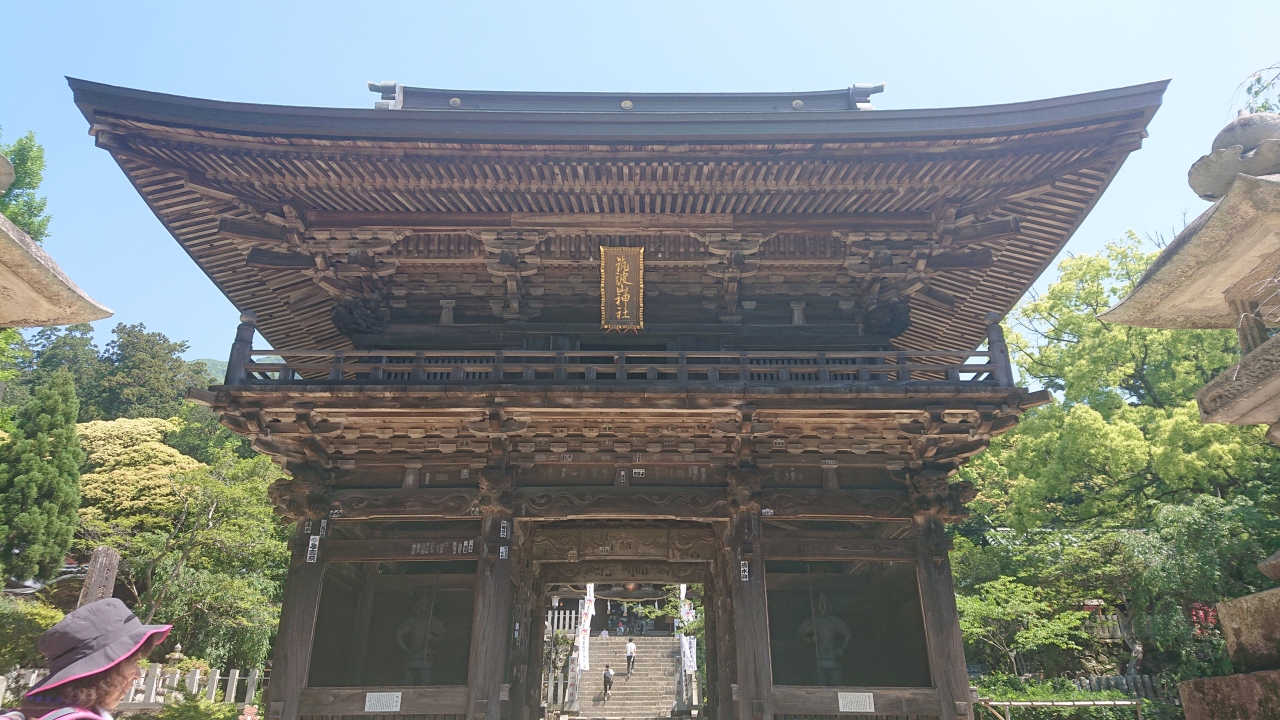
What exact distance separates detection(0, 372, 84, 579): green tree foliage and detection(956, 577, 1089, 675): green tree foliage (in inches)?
1138

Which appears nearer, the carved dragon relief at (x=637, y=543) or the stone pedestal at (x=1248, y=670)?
the stone pedestal at (x=1248, y=670)

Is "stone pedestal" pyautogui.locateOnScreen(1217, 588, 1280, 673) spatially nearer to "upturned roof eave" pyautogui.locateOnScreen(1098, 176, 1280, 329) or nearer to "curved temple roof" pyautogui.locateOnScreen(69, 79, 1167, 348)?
"upturned roof eave" pyautogui.locateOnScreen(1098, 176, 1280, 329)

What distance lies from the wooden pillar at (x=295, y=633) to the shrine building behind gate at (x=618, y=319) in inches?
1.4

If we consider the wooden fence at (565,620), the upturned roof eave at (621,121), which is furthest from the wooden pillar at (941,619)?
the wooden fence at (565,620)

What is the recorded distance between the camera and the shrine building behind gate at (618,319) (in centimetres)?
927

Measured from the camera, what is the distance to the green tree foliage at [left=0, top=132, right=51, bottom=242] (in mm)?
21516

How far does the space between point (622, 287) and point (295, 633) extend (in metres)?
6.49

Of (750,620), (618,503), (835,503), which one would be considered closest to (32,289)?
(618,503)

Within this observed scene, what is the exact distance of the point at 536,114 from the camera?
9328mm

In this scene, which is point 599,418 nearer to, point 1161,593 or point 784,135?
point 784,135

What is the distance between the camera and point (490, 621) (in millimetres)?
9695

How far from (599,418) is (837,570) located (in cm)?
654

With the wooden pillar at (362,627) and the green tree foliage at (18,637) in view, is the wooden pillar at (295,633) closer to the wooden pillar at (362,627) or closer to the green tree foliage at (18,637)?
the wooden pillar at (362,627)

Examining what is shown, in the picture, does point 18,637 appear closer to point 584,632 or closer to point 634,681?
point 584,632
